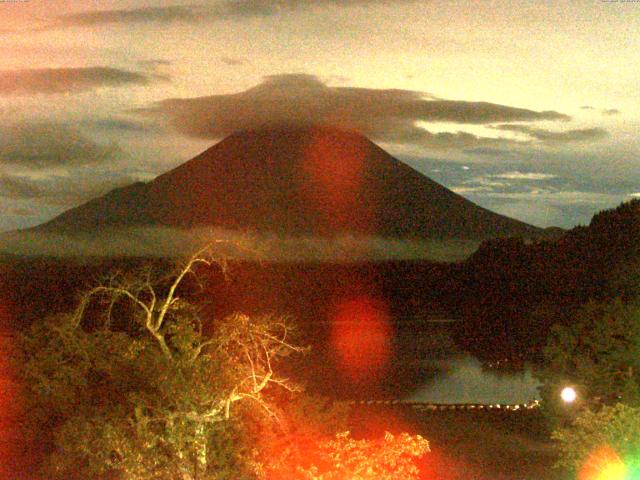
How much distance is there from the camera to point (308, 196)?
90.1 metres

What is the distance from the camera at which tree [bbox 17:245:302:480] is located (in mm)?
9430

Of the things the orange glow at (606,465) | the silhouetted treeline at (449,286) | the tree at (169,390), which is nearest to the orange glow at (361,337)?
the silhouetted treeline at (449,286)

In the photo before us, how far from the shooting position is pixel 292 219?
276 feet

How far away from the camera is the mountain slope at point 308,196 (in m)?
81.2

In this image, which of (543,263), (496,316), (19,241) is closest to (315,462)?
(543,263)

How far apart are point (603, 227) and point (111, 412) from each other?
30856 mm

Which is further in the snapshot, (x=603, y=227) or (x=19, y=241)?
(x=19, y=241)

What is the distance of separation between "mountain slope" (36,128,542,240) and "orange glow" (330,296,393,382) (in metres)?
15.3

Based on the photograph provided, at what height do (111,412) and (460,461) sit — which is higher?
(111,412)

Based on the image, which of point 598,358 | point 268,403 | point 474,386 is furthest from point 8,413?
point 474,386

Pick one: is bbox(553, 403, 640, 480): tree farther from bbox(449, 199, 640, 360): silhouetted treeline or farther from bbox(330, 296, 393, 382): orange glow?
bbox(330, 296, 393, 382): orange glow

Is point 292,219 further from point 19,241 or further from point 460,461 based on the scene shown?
point 460,461

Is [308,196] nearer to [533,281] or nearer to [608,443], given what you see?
[533,281]

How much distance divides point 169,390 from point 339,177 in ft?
275
